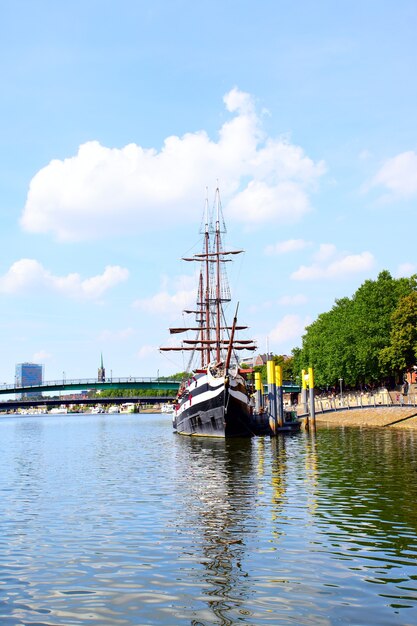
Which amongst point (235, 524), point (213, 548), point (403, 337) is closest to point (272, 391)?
point (403, 337)

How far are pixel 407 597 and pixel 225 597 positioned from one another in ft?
10.8

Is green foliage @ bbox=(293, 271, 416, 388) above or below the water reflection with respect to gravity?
above

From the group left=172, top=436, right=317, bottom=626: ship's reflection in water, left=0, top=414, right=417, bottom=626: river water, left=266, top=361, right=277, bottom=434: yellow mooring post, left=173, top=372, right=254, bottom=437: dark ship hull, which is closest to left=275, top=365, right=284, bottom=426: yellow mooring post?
left=266, top=361, right=277, bottom=434: yellow mooring post

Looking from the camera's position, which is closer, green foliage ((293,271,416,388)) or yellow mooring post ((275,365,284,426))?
yellow mooring post ((275,365,284,426))

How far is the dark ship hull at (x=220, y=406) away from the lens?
61.9 m

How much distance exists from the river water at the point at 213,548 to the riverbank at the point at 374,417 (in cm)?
4139

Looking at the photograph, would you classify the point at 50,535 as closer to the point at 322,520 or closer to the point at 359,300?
the point at 322,520

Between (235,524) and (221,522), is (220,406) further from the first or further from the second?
(235,524)

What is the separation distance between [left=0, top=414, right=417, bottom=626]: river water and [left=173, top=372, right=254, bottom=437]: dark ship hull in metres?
27.3

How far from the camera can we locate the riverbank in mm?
74125

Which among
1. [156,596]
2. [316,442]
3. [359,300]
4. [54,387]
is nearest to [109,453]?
[316,442]

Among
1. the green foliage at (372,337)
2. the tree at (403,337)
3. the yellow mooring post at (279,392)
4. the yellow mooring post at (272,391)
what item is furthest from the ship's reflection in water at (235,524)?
the green foliage at (372,337)

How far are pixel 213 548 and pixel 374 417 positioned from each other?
67012mm

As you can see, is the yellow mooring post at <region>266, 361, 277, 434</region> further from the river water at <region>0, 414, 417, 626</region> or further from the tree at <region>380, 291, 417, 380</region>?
the tree at <region>380, 291, 417, 380</region>
